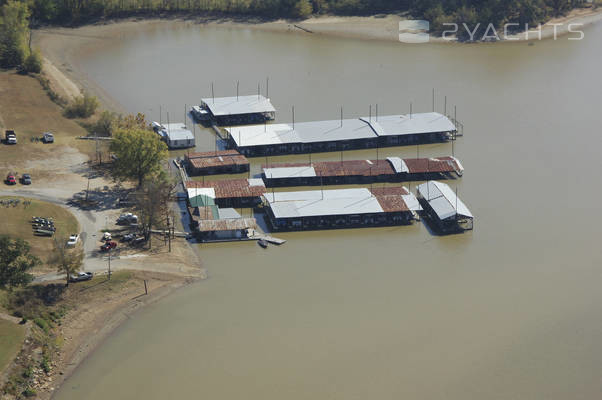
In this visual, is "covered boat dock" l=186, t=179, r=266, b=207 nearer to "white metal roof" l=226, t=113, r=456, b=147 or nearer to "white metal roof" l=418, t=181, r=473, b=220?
"white metal roof" l=226, t=113, r=456, b=147

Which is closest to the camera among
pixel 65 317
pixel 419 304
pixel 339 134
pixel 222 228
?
pixel 65 317

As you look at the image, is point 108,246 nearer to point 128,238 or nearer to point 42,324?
point 128,238

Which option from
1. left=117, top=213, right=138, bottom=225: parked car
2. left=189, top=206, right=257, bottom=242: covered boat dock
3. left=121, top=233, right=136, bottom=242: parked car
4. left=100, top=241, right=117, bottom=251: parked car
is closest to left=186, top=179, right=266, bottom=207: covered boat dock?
left=189, top=206, right=257, bottom=242: covered boat dock

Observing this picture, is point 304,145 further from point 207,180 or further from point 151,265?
point 151,265

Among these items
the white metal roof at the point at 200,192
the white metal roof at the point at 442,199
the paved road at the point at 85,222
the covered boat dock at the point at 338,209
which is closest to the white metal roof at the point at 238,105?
the white metal roof at the point at 200,192

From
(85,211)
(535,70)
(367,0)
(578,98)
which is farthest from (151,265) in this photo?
(367,0)

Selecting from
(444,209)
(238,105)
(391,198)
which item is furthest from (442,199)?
(238,105)
